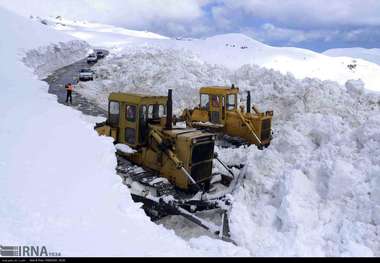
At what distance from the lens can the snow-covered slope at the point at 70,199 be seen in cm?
619

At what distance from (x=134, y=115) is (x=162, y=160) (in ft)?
4.58

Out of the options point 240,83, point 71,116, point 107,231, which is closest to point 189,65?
point 240,83

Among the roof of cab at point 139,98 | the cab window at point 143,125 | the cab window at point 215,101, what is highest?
the roof of cab at point 139,98

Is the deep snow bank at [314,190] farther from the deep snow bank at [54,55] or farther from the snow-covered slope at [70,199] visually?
the deep snow bank at [54,55]

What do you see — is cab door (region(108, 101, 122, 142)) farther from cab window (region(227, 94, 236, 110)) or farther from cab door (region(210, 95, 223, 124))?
cab window (region(227, 94, 236, 110))

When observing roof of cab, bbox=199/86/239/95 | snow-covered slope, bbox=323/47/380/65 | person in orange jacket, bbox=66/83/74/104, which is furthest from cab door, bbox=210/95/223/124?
snow-covered slope, bbox=323/47/380/65

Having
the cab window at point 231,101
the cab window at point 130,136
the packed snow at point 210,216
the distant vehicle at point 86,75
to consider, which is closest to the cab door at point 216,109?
the cab window at point 231,101

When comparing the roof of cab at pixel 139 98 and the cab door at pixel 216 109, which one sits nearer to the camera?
the roof of cab at pixel 139 98

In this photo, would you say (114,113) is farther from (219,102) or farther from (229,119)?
(229,119)

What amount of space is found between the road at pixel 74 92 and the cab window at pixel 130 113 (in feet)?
29.7

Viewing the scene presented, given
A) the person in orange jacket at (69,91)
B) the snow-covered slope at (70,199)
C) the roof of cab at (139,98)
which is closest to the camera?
the snow-covered slope at (70,199)

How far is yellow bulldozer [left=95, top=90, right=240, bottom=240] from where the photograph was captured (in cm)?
1000

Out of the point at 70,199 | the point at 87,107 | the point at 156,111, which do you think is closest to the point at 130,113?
the point at 156,111

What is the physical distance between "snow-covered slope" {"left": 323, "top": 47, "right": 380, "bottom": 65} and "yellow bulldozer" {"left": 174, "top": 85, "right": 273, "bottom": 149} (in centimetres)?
3198
